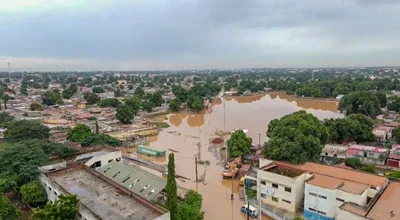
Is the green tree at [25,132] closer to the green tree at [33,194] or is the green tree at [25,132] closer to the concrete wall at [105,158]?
the concrete wall at [105,158]

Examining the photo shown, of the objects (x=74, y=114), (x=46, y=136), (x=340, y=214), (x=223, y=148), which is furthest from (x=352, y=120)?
(x=74, y=114)

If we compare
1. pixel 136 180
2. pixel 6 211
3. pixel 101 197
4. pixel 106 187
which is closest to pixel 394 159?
pixel 136 180

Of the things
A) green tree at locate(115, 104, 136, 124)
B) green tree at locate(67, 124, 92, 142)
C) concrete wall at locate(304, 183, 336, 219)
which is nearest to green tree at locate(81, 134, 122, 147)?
green tree at locate(67, 124, 92, 142)

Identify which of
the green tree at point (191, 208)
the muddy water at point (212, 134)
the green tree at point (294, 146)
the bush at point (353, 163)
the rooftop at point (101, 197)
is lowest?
the muddy water at point (212, 134)

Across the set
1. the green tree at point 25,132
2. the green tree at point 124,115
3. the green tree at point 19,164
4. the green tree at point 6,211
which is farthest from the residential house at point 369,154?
the green tree at point 124,115

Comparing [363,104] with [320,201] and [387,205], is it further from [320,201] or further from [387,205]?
[387,205]

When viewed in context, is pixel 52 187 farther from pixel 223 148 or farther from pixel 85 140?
pixel 223 148

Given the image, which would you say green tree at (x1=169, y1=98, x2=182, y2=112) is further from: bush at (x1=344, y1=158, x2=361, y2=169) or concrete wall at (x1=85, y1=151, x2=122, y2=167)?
bush at (x1=344, y1=158, x2=361, y2=169)
